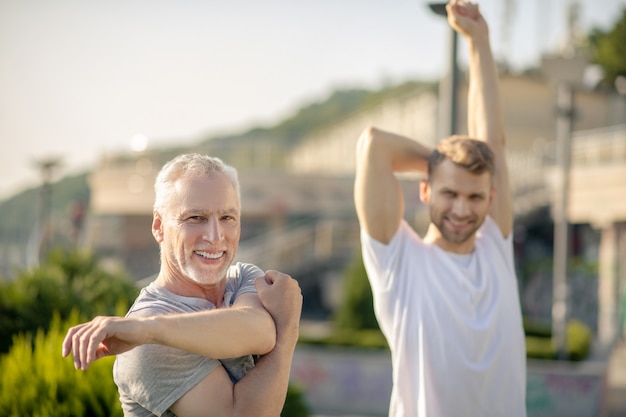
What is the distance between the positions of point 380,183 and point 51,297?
457cm

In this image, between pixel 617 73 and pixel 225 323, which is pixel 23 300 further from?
pixel 617 73

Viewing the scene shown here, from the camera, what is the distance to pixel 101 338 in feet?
6.13

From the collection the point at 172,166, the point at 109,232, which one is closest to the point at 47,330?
the point at 172,166

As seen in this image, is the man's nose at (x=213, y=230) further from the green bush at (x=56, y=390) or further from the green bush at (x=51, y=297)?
the green bush at (x=51, y=297)

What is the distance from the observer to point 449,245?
132 inches

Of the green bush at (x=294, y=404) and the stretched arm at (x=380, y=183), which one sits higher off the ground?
the stretched arm at (x=380, y=183)

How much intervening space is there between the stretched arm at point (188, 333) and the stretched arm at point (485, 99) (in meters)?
1.59

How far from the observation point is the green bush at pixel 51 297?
6.91m

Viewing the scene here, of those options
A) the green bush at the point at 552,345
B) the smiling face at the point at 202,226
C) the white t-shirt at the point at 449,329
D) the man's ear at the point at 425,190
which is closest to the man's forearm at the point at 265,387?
the smiling face at the point at 202,226

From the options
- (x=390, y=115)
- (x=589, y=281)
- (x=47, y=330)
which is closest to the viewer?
(x=47, y=330)

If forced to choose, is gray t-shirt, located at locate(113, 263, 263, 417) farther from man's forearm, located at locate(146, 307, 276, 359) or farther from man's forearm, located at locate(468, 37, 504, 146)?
man's forearm, located at locate(468, 37, 504, 146)

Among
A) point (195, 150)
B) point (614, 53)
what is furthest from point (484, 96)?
point (614, 53)

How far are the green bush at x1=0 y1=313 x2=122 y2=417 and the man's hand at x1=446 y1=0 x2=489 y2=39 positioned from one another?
2396mm

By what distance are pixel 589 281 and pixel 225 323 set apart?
63.4 feet
